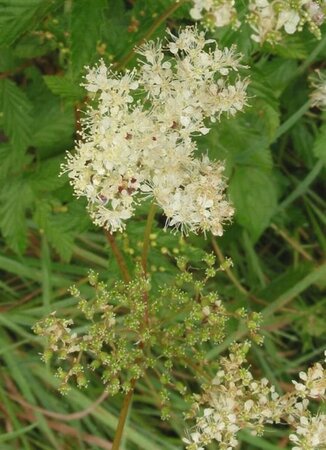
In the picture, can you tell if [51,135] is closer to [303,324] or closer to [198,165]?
[198,165]

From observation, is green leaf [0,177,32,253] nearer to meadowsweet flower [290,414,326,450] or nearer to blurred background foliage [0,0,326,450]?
blurred background foliage [0,0,326,450]

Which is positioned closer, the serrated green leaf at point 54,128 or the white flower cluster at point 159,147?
the white flower cluster at point 159,147

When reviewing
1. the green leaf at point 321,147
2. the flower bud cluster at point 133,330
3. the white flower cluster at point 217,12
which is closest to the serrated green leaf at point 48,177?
the flower bud cluster at point 133,330

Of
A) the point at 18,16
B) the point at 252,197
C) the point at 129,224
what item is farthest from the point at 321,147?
the point at 18,16

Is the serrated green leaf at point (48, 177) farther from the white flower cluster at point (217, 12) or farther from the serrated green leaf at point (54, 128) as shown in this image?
the white flower cluster at point (217, 12)

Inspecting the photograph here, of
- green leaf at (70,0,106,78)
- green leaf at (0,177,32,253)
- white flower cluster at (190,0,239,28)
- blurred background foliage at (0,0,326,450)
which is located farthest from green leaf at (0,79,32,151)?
white flower cluster at (190,0,239,28)

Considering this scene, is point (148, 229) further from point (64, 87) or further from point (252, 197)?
point (252, 197)
